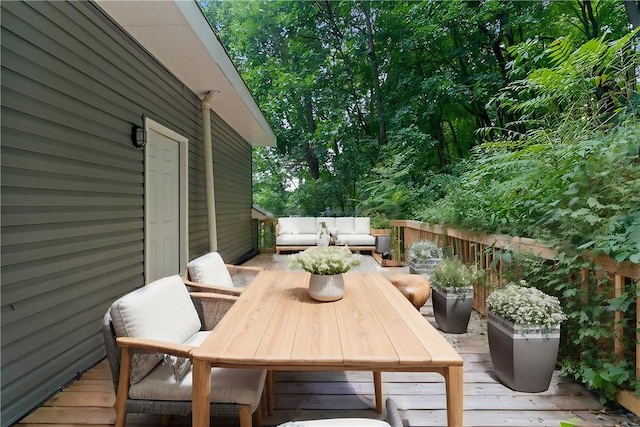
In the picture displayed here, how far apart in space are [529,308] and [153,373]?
6.93ft

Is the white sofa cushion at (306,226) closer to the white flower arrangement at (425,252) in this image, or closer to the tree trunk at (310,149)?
the white flower arrangement at (425,252)

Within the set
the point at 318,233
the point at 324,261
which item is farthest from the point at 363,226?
the point at 324,261

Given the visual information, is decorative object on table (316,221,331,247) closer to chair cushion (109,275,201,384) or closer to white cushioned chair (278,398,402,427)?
chair cushion (109,275,201,384)

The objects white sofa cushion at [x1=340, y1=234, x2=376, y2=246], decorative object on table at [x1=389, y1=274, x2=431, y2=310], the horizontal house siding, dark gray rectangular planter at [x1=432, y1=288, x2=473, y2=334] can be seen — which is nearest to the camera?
decorative object on table at [x1=389, y1=274, x2=431, y2=310]

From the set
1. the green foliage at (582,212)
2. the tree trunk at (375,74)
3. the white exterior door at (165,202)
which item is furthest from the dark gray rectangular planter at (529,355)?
the tree trunk at (375,74)

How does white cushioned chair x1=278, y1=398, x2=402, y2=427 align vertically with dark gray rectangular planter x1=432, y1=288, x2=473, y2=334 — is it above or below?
above

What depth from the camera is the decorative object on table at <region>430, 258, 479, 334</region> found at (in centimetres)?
279

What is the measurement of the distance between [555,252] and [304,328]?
1.91 meters

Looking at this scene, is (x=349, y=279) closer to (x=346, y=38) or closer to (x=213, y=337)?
(x=213, y=337)

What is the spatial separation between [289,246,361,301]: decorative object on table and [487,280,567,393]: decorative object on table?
1.10 metres

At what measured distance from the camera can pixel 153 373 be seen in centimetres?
138

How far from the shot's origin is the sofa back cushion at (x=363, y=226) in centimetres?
744

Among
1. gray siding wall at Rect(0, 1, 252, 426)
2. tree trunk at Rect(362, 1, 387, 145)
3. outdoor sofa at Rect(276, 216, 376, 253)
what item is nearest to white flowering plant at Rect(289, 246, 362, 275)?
gray siding wall at Rect(0, 1, 252, 426)

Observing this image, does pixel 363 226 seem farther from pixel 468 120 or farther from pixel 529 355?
pixel 529 355
